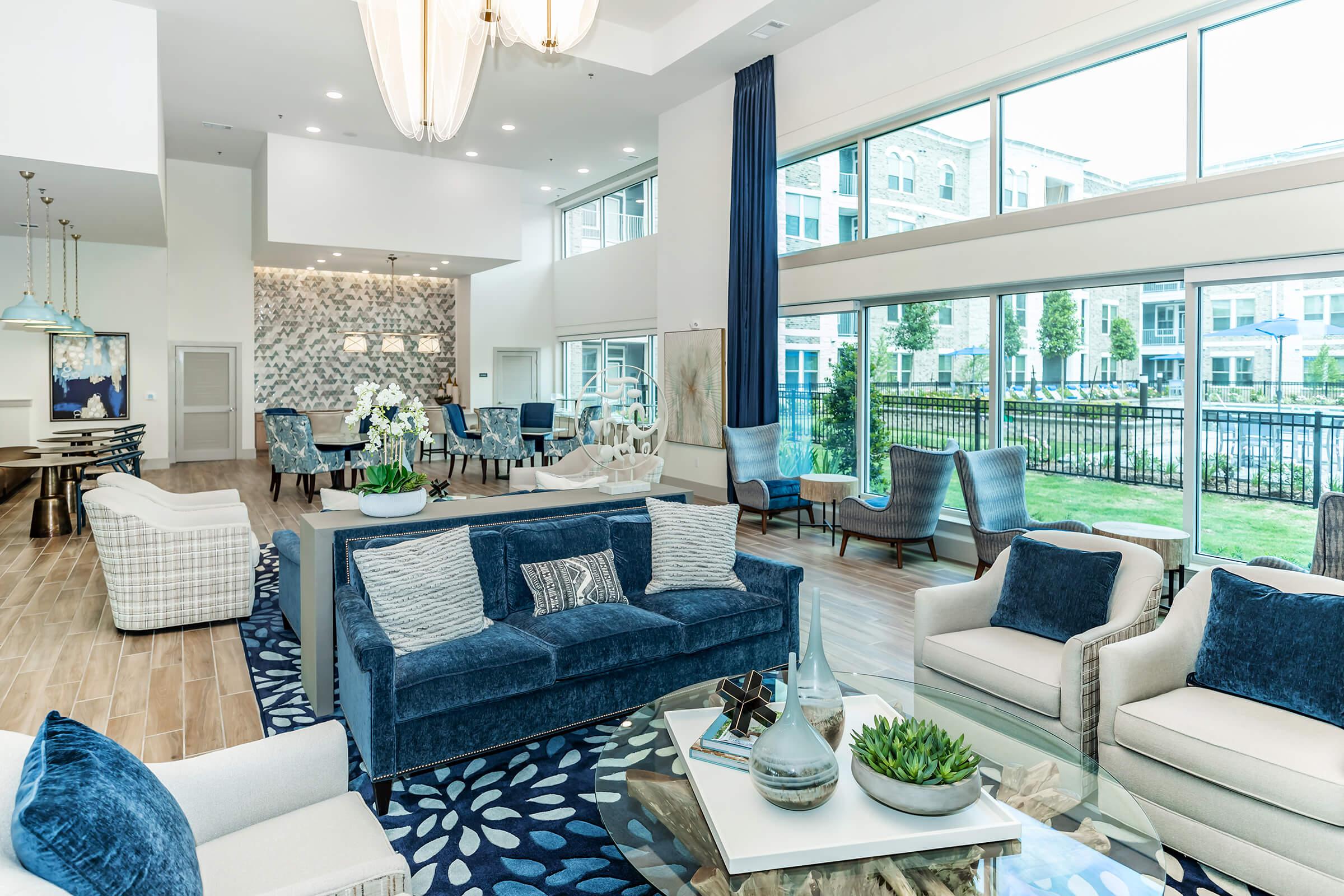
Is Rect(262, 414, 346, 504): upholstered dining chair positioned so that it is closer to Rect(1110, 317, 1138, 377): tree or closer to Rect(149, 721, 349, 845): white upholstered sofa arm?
Rect(149, 721, 349, 845): white upholstered sofa arm

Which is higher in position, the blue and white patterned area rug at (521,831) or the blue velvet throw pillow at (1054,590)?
the blue velvet throw pillow at (1054,590)

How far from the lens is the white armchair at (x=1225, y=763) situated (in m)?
2.03

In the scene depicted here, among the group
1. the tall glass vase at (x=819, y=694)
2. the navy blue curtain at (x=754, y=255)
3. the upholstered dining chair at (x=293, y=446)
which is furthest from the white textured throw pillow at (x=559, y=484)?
the upholstered dining chair at (x=293, y=446)

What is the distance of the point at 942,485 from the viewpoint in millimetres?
5914

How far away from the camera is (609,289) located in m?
12.4

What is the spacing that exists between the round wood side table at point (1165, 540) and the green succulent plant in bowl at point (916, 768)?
3009 millimetres

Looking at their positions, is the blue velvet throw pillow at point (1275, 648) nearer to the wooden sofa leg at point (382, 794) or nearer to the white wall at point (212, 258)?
the wooden sofa leg at point (382, 794)

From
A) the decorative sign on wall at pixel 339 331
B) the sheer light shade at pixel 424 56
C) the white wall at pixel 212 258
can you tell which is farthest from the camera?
the decorative sign on wall at pixel 339 331

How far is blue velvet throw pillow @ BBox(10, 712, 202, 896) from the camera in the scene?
105 centimetres

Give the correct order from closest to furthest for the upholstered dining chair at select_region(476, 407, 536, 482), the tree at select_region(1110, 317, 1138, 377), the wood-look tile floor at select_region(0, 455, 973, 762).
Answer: the wood-look tile floor at select_region(0, 455, 973, 762) → the tree at select_region(1110, 317, 1138, 377) → the upholstered dining chair at select_region(476, 407, 536, 482)

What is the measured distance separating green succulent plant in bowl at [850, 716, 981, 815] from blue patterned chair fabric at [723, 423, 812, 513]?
5.43 m

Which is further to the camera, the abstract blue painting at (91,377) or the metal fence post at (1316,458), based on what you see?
the abstract blue painting at (91,377)

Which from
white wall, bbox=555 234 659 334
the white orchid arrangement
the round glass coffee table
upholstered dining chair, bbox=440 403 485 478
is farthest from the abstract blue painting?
the round glass coffee table

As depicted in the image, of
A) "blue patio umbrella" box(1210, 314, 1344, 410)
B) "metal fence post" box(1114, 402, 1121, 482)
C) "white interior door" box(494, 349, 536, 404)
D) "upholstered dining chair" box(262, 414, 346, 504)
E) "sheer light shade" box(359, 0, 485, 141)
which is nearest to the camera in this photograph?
"sheer light shade" box(359, 0, 485, 141)
